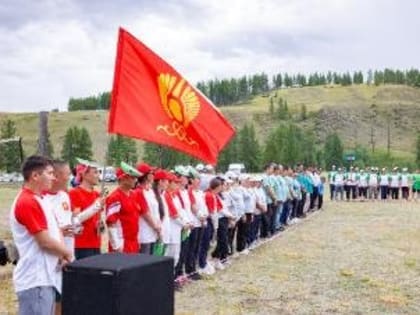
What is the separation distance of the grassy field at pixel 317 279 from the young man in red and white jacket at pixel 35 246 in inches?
146

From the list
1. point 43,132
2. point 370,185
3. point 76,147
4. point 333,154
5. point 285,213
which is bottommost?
point 285,213

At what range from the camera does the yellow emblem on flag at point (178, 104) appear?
7727mm

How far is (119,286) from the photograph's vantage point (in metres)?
3.66

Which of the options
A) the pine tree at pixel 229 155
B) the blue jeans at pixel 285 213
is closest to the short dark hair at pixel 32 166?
the blue jeans at pixel 285 213

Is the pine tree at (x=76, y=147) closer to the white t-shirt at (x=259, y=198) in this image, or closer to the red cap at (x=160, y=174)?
the white t-shirt at (x=259, y=198)

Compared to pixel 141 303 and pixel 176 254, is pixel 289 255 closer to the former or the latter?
pixel 176 254

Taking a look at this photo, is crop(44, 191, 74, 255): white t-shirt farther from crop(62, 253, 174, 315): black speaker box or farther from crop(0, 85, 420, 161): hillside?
crop(0, 85, 420, 161): hillside

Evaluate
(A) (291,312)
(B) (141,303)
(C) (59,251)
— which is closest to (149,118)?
(C) (59,251)

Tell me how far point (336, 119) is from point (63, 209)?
13586 centimetres

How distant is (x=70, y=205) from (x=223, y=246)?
6475 millimetres

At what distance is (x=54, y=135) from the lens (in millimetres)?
134000

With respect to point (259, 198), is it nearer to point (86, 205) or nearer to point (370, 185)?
point (86, 205)

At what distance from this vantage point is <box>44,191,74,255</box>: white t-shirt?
6.22 meters

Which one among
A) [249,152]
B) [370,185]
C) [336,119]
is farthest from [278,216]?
[336,119]
